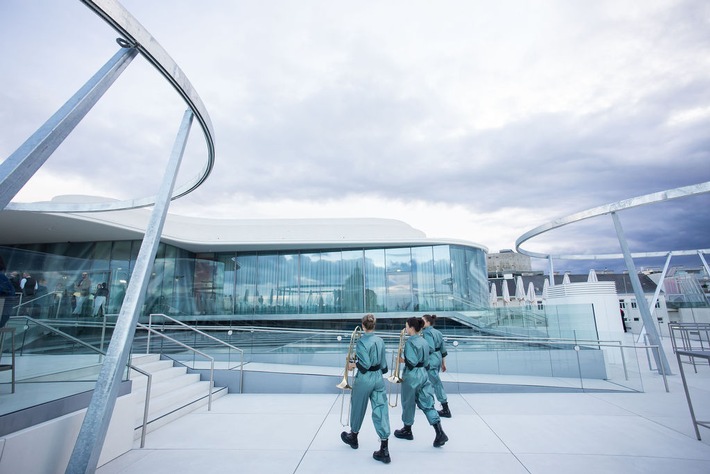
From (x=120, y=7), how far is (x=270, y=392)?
7.91 meters

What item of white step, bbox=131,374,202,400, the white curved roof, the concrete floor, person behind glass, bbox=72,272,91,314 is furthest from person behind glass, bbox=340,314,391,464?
the white curved roof

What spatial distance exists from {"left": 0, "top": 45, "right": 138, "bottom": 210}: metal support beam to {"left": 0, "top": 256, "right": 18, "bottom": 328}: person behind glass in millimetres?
1778

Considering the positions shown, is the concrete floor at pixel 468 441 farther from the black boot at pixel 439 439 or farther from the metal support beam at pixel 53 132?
the metal support beam at pixel 53 132

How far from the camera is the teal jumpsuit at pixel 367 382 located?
14.2 ft

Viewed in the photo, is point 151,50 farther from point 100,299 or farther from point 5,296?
point 100,299

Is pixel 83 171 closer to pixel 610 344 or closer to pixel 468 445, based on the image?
pixel 468 445

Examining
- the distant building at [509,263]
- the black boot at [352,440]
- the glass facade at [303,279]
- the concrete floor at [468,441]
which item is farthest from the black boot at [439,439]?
the distant building at [509,263]

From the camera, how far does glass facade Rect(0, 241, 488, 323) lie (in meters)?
18.1

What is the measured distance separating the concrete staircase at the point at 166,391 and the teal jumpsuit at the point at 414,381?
12.7ft

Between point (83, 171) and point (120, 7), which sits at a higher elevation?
point (83, 171)

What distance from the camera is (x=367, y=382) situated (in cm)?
436

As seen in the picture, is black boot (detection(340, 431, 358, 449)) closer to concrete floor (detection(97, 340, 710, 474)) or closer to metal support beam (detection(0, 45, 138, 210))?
concrete floor (detection(97, 340, 710, 474))

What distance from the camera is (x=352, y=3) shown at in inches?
315

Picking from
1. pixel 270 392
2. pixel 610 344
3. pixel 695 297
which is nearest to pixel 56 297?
pixel 270 392
